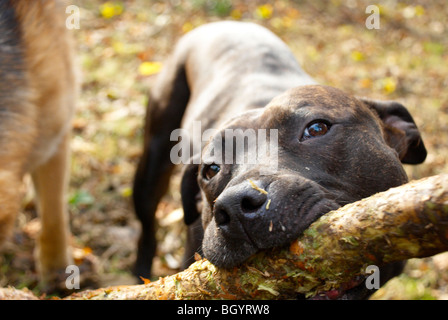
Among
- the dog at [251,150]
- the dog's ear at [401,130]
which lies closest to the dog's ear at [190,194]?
the dog at [251,150]

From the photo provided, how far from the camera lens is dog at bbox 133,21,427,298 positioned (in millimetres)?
1995

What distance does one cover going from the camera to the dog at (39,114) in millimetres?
3059

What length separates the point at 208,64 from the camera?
4281 millimetres

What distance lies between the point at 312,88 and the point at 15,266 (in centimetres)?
338

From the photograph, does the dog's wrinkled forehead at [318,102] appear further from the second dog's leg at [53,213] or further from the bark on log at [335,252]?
the second dog's leg at [53,213]

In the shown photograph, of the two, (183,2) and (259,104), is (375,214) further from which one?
(183,2)

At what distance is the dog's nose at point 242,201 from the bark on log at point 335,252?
20 centimetres

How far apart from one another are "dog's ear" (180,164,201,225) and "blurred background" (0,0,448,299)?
1.49 metres

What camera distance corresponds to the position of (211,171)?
279 centimetres

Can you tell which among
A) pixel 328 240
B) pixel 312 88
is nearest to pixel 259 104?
pixel 312 88

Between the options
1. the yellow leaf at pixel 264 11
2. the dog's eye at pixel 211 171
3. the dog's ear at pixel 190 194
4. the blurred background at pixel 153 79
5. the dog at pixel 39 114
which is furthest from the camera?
the yellow leaf at pixel 264 11

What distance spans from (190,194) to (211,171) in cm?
67

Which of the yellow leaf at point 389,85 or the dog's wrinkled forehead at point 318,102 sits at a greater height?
the dog's wrinkled forehead at point 318,102

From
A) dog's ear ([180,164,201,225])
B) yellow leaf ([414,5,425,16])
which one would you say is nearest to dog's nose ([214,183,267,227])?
dog's ear ([180,164,201,225])
